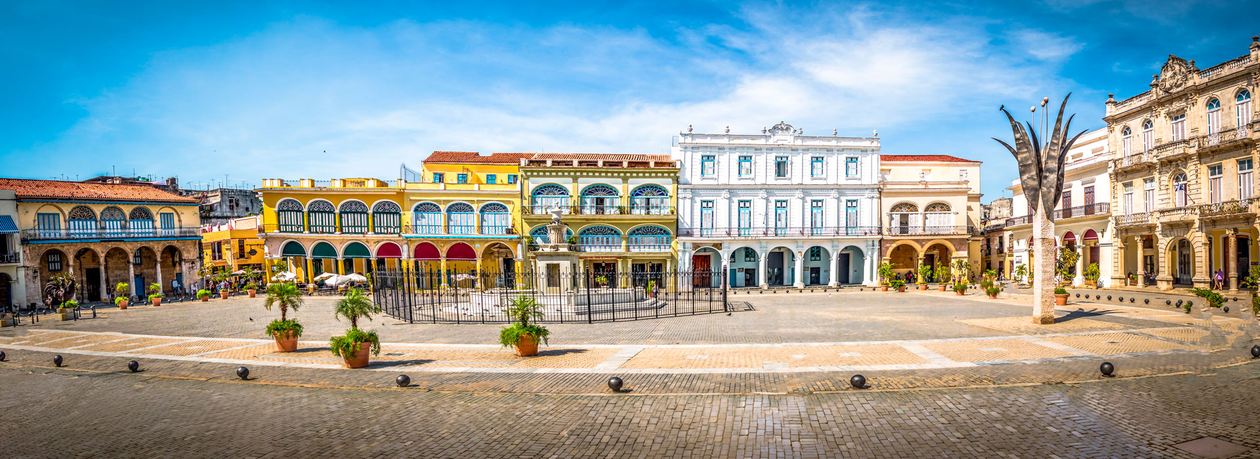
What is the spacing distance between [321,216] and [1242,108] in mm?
52248

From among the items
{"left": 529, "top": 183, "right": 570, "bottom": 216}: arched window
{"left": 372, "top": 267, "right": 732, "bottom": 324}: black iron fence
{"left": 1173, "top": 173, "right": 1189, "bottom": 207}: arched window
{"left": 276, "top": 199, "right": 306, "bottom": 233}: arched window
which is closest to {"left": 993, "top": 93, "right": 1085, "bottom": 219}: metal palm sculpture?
{"left": 372, "top": 267, "right": 732, "bottom": 324}: black iron fence

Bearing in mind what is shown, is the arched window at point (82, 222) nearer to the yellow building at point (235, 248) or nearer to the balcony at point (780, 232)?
the yellow building at point (235, 248)

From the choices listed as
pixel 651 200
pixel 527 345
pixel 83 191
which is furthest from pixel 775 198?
pixel 83 191

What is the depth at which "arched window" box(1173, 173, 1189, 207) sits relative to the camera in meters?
27.8

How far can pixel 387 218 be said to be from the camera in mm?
38406

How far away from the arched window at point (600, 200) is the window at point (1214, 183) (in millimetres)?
31880

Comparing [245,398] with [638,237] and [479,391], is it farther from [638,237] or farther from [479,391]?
[638,237]

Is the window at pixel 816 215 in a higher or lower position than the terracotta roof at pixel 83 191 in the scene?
lower

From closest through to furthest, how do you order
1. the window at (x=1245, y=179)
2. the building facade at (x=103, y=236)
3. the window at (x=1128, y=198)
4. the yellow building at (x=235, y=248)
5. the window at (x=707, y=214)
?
1. the window at (x=1245, y=179)
2. the window at (x=1128, y=198)
3. the building facade at (x=103, y=236)
4. the window at (x=707, y=214)
5. the yellow building at (x=235, y=248)

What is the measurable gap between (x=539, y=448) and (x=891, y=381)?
22.2 feet

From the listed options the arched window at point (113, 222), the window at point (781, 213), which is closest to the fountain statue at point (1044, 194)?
the window at point (781, 213)

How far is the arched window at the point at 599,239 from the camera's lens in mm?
38312

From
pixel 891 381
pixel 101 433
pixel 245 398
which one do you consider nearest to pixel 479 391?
pixel 245 398

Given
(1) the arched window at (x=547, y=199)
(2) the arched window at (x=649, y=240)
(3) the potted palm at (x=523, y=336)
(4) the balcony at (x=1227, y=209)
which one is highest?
(1) the arched window at (x=547, y=199)
